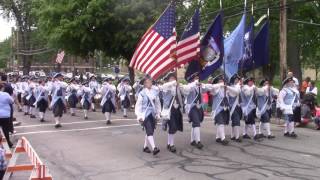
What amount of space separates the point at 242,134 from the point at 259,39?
112 inches

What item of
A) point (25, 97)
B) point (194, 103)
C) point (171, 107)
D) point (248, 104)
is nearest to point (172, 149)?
point (171, 107)

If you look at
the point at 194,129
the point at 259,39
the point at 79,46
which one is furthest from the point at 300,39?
the point at 194,129

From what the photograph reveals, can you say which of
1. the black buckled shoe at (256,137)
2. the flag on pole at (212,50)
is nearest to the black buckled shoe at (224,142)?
the black buckled shoe at (256,137)

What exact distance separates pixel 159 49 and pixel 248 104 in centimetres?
→ 343

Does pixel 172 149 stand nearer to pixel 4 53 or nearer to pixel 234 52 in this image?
pixel 234 52

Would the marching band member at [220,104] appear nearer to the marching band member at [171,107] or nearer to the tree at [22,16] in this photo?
the marching band member at [171,107]

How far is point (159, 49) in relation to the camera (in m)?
13.1

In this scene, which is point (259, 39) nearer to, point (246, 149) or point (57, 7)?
point (246, 149)

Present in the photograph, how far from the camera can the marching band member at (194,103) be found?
13516 millimetres

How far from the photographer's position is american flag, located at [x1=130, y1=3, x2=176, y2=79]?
12984 mm

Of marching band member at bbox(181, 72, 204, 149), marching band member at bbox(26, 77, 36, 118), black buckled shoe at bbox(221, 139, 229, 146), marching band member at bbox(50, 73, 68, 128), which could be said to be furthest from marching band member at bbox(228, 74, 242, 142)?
marching band member at bbox(26, 77, 36, 118)

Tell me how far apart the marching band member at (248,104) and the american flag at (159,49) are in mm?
2846

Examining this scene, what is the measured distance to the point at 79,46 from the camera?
32.9 metres

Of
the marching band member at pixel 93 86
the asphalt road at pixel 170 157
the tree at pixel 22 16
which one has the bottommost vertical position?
the asphalt road at pixel 170 157
